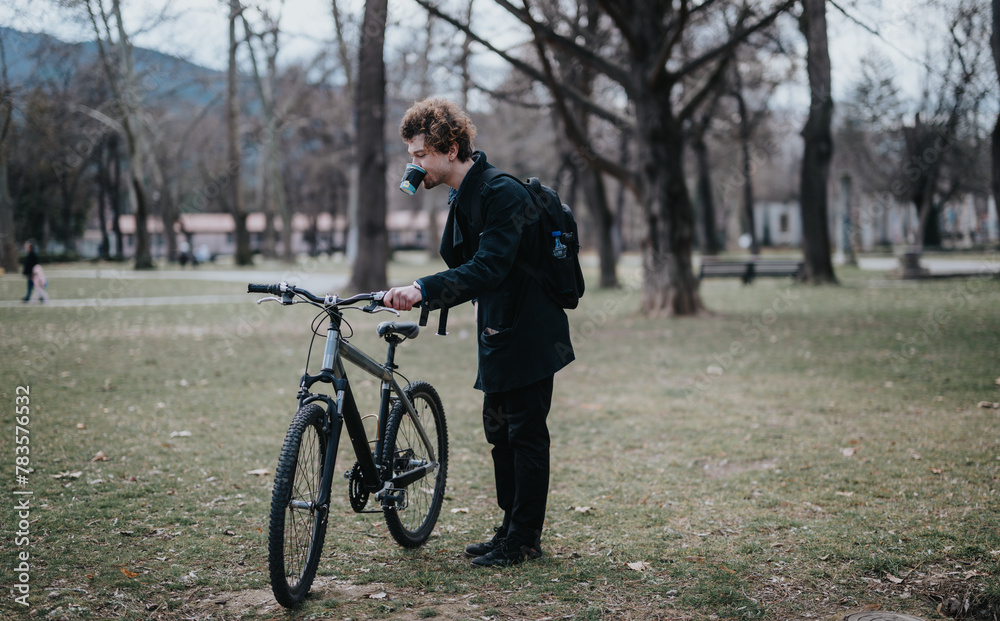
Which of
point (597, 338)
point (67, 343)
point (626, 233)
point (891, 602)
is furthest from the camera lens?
point (626, 233)

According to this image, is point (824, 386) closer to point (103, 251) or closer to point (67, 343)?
point (67, 343)

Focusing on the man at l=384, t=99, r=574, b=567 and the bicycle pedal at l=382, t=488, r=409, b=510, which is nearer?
the man at l=384, t=99, r=574, b=567

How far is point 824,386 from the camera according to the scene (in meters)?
8.64

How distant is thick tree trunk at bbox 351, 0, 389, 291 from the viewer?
17.9 metres

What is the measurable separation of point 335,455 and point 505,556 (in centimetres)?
103

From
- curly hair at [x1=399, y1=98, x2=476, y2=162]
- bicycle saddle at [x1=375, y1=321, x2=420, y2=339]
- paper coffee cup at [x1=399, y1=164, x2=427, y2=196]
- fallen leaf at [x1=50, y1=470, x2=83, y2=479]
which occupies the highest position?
curly hair at [x1=399, y1=98, x2=476, y2=162]

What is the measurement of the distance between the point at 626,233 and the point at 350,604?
61705mm

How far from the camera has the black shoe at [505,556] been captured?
3.89 m

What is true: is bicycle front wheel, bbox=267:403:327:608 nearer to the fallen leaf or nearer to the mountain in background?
the fallen leaf

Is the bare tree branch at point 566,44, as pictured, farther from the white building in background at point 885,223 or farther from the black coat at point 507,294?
the white building in background at point 885,223

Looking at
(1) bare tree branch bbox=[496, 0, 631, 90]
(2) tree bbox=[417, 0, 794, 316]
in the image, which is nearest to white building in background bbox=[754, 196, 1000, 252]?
(2) tree bbox=[417, 0, 794, 316]

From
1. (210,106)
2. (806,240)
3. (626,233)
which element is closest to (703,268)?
(806,240)

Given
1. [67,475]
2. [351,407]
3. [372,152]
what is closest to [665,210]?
[372,152]
